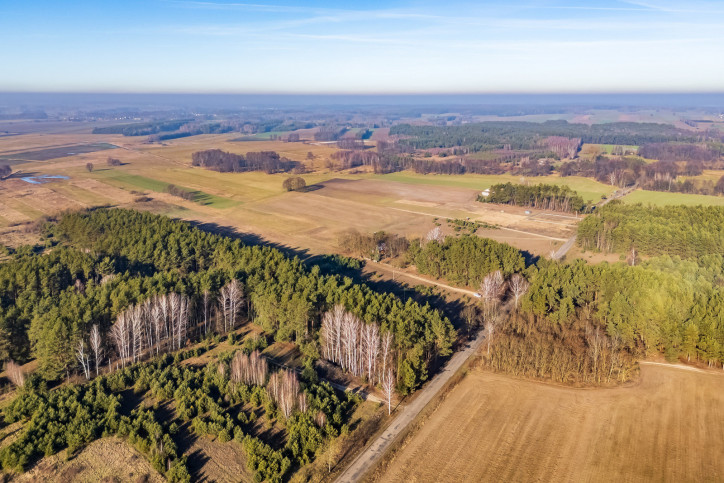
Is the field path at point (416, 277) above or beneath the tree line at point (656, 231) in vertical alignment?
beneath

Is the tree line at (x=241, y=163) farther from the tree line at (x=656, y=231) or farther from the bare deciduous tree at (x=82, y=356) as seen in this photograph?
the bare deciduous tree at (x=82, y=356)

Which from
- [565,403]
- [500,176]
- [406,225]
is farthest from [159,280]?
[500,176]

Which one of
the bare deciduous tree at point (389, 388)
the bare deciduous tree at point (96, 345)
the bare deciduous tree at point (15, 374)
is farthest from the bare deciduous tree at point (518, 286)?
the bare deciduous tree at point (15, 374)

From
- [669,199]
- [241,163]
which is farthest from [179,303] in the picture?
[241,163]

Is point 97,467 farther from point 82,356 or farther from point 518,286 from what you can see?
point 518,286

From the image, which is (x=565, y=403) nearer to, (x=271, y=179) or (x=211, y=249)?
(x=211, y=249)

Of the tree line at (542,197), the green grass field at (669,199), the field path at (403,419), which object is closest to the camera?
the field path at (403,419)
